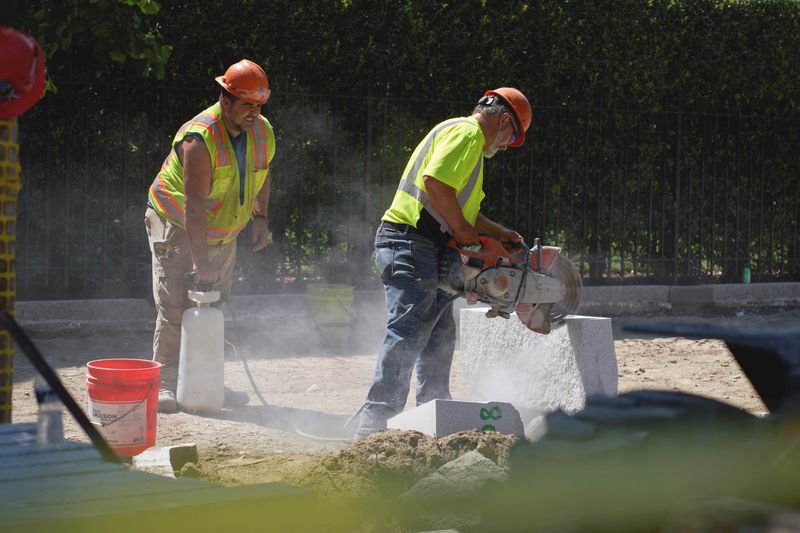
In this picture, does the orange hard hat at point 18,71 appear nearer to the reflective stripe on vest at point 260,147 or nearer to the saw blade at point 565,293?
the reflective stripe on vest at point 260,147

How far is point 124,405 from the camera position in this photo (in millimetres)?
4859

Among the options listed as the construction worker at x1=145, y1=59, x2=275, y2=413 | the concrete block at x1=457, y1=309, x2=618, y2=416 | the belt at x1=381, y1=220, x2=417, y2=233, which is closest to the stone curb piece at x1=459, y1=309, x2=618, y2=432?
the concrete block at x1=457, y1=309, x2=618, y2=416

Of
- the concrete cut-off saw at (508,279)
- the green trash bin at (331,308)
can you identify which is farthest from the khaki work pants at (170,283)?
the green trash bin at (331,308)

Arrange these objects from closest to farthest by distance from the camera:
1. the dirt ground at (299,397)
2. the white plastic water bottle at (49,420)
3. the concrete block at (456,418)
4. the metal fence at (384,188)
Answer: the white plastic water bottle at (49,420) → the dirt ground at (299,397) → the concrete block at (456,418) → the metal fence at (384,188)

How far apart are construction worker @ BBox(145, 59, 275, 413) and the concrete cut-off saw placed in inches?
57.7

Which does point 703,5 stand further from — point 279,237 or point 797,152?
point 279,237

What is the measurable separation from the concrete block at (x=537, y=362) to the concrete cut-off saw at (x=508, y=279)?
17 centimetres

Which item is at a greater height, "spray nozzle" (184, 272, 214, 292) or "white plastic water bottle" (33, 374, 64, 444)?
"spray nozzle" (184, 272, 214, 292)

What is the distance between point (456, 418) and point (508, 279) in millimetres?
899

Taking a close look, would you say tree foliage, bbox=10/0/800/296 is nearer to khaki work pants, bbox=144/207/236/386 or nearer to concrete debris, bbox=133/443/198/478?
khaki work pants, bbox=144/207/236/386

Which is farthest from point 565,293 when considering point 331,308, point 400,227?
point 331,308

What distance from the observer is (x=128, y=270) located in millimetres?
9273

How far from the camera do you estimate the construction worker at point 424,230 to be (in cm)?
520

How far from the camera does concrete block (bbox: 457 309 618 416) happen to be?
235 inches
